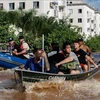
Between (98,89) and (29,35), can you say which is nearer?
(98,89)

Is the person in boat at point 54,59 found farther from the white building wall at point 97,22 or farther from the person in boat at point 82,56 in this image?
the white building wall at point 97,22

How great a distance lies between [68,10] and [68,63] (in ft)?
187

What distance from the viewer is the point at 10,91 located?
10109 millimetres

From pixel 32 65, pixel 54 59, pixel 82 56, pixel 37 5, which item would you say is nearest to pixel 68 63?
pixel 54 59

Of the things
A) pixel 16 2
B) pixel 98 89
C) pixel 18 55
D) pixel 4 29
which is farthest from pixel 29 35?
pixel 98 89

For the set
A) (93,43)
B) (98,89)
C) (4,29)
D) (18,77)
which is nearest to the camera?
(18,77)

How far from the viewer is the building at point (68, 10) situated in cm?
5044

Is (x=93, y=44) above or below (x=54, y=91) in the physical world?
below

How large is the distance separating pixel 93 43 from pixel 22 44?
21.9 m

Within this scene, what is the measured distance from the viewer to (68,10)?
66125mm

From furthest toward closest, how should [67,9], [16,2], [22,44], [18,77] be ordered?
[67,9] → [16,2] → [22,44] → [18,77]

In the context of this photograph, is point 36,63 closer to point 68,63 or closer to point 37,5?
point 68,63

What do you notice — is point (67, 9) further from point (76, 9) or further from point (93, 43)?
point (93, 43)

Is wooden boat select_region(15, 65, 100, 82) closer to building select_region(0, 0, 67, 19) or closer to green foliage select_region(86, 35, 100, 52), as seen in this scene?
green foliage select_region(86, 35, 100, 52)
